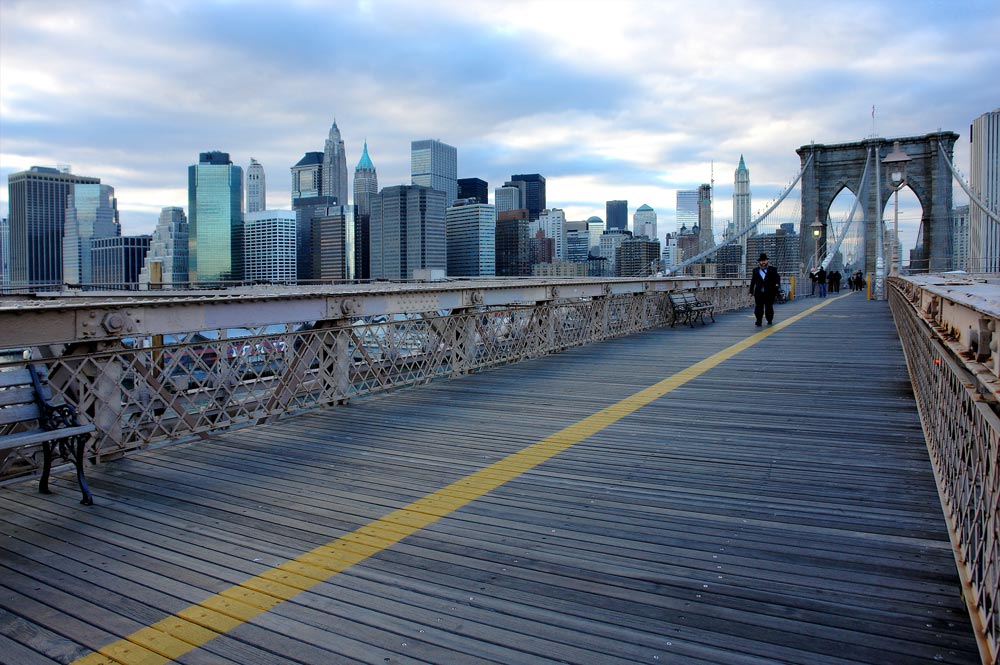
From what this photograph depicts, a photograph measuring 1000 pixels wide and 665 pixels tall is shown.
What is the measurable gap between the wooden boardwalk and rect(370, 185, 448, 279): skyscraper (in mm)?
97673

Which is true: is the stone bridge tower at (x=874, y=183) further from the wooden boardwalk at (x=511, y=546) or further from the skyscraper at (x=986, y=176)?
the wooden boardwalk at (x=511, y=546)

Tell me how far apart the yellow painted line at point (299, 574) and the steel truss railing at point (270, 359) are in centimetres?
211

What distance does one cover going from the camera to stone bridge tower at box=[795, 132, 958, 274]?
53531mm

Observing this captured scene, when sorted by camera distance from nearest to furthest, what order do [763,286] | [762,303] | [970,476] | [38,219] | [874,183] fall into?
[970,476] < [763,286] < [762,303] < [874,183] < [38,219]

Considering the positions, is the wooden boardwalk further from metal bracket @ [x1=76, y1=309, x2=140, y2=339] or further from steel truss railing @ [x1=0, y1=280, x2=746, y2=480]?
metal bracket @ [x1=76, y1=309, x2=140, y2=339]

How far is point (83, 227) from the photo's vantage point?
9281 cm

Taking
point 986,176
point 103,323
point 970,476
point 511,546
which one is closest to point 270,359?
point 103,323

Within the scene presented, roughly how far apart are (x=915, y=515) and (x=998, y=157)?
49506mm

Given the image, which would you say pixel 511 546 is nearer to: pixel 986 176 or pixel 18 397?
pixel 18 397

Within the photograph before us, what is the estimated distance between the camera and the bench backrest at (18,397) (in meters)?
4.20

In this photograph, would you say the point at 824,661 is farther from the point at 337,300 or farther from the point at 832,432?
the point at 337,300

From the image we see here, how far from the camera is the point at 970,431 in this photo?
290 cm

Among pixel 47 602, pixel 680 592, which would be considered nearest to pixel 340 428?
pixel 47 602

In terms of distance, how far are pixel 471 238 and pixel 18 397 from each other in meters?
114
